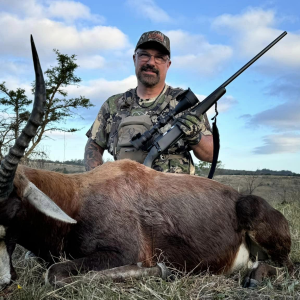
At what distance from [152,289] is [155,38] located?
15.0ft

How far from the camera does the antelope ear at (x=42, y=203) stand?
3146 millimetres

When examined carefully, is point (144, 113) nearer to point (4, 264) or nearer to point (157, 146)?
point (157, 146)

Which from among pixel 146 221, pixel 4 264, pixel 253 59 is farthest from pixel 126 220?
pixel 253 59

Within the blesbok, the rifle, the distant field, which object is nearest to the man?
the rifle

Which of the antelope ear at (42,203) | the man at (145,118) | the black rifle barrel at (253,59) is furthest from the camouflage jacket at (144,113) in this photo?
the antelope ear at (42,203)

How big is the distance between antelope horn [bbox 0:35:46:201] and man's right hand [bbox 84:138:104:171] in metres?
3.46

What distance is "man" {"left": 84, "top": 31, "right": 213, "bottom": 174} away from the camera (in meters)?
6.15

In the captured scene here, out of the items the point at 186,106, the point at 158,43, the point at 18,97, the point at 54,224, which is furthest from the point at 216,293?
the point at 18,97

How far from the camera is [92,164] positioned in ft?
22.0

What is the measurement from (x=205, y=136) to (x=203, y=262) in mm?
2821

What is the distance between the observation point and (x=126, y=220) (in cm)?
369

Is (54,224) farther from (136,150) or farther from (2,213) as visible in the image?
(136,150)

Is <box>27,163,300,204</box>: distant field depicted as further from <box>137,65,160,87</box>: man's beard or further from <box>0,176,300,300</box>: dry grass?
<box>0,176,300,300</box>: dry grass

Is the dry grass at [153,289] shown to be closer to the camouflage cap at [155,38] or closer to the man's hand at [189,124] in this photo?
the man's hand at [189,124]
